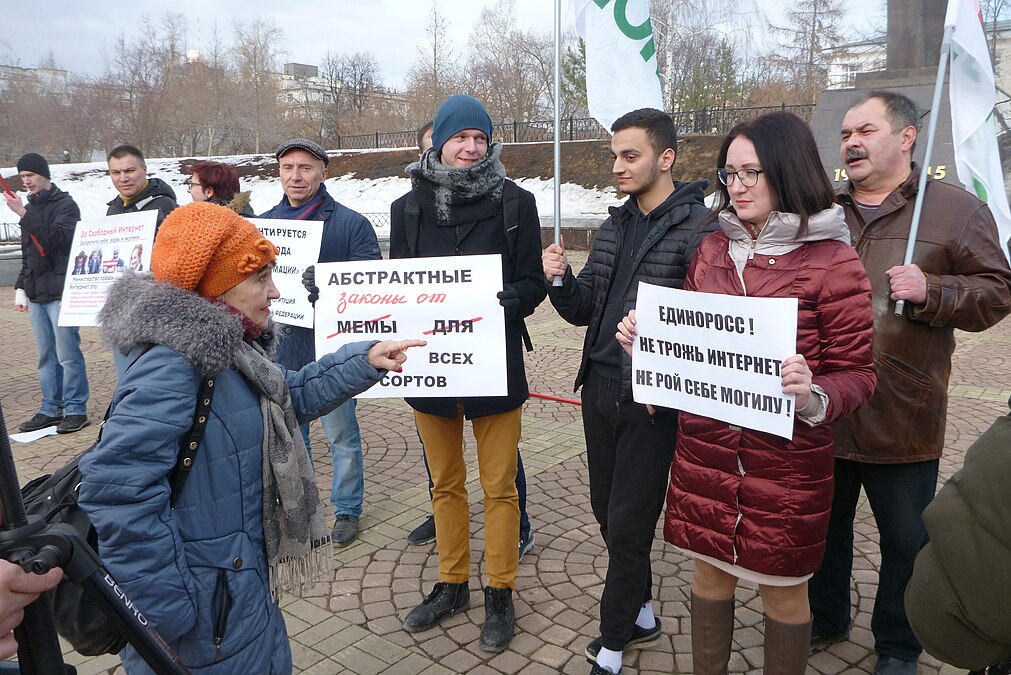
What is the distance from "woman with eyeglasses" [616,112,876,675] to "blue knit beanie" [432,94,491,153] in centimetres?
125

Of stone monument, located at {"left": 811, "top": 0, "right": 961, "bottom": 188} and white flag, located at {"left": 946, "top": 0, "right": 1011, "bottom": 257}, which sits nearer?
white flag, located at {"left": 946, "top": 0, "right": 1011, "bottom": 257}

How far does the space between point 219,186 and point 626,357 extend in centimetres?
327

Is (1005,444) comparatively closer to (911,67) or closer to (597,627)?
(597,627)

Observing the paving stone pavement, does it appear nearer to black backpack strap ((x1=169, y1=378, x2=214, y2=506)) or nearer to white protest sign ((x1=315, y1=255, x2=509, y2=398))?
black backpack strap ((x1=169, y1=378, x2=214, y2=506))

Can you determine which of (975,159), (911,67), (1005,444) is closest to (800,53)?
(911,67)

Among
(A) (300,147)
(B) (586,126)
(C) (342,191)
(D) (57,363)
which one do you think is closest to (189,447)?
(A) (300,147)

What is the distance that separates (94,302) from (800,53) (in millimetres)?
39952

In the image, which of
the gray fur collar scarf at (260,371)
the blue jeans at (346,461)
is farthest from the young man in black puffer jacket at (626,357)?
the blue jeans at (346,461)

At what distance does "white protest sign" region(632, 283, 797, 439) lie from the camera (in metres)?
2.21

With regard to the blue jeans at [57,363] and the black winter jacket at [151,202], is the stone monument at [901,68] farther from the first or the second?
the blue jeans at [57,363]

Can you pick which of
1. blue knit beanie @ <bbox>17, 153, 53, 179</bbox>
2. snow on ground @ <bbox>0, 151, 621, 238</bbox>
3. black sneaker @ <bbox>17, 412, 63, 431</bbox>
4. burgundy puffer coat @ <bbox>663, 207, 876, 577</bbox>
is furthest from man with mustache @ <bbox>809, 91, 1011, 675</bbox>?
snow on ground @ <bbox>0, 151, 621, 238</bbox>

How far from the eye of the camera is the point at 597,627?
3.38 metres

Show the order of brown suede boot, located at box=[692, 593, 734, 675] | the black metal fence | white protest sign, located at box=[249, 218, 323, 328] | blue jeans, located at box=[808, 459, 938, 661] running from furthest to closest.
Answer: the black metal fence, white protest sign, located at box=[249, 218, 323, 328], blue jeans, located at box=[808, 459, 938, 661], brown suede boot, located at box=[692, 593, 734, 675]

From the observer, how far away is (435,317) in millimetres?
3359
